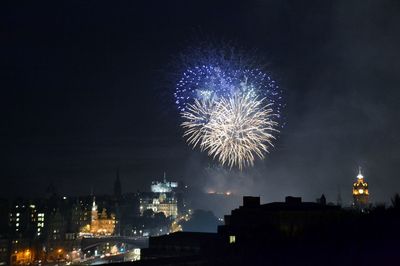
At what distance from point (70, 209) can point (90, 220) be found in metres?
15.7

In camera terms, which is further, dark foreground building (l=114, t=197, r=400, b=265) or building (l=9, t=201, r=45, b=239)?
building (l=9, t=201, r=45, b=239)

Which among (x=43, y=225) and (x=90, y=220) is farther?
(x=90, y=220)

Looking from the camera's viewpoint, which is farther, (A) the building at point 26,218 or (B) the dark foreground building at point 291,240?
(A) the building at point 26,218

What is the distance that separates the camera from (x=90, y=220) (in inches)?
7830

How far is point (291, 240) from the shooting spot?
60.4 meters

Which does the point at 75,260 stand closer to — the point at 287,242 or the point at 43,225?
the point at 43,225

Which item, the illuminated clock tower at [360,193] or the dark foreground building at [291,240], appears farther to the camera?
the illuminated clock tower at [360,193]

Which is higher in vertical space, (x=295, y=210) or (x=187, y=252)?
(x=295, y=210)

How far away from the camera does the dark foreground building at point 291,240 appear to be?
47.1 metres

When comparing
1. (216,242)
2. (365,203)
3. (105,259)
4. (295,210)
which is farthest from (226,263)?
(365,203)

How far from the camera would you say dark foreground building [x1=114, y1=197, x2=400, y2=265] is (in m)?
47.1

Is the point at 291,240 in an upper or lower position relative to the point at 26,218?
lower

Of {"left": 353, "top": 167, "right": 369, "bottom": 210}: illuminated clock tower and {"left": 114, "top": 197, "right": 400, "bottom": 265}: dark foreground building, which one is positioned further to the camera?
{"left": 353, "top": 167, "right": 369, "bottom": 210}: illuminated clock tower

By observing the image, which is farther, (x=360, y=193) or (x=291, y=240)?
(x=360, y=193)
